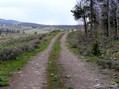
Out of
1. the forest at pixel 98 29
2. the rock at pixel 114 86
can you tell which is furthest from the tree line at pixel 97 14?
the rock at pixel 114 86

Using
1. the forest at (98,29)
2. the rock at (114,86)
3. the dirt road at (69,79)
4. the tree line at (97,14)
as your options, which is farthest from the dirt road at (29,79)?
the tree line at (97,14)

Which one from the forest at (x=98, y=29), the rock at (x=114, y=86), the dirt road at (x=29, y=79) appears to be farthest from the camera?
the forest at (x=98, y=29)

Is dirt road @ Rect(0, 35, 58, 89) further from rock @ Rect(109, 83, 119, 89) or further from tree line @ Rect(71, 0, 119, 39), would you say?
tree line @ Rect(71, 0, 119, 39)

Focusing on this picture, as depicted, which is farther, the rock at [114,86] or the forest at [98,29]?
the forest at [98,29]

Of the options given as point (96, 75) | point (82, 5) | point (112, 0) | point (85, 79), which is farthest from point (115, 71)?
point (82, 5)

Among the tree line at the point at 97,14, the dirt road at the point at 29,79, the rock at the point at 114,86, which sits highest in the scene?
the tree line at the point at 97,14

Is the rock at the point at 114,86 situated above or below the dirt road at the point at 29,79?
below

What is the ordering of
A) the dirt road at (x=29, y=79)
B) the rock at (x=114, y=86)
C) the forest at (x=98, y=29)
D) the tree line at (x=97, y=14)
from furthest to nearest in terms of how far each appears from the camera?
the tree line at (x=97, y=14), the forest at (x=98, y=29), the dirt road at (x=29, y=79), the rock at (x=114, y=86)

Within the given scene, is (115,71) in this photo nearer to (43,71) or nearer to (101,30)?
(43,71)

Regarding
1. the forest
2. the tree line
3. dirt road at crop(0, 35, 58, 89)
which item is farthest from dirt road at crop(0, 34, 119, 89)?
the tree line

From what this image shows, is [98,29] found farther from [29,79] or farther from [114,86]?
[114,86]

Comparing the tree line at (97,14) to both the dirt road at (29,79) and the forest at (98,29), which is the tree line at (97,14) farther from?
the dirt road at (29,79)

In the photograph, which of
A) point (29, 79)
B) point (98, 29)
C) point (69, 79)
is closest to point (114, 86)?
point (69, 79)

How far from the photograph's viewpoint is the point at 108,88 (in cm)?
1384
